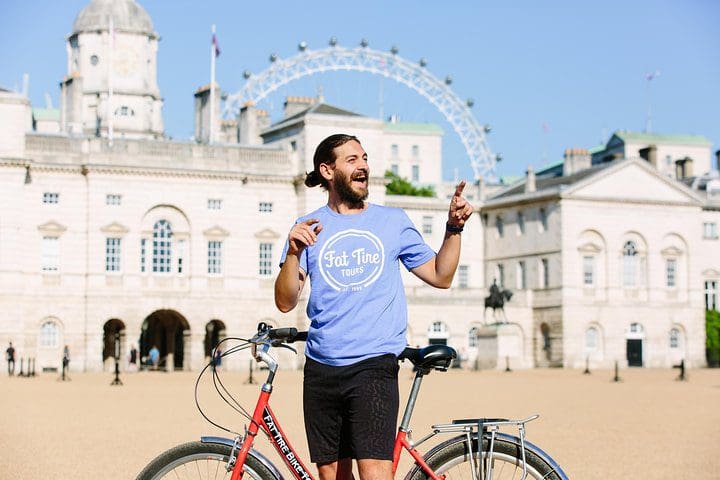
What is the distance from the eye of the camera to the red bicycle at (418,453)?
657cm

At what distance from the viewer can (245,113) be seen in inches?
2665

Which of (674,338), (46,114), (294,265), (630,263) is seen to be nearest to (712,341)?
(674,338)

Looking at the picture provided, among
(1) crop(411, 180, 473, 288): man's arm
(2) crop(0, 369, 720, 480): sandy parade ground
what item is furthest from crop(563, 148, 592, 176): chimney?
(1) crop(411, 180, 473, 288): man's arm

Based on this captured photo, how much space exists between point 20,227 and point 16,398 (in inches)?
1131

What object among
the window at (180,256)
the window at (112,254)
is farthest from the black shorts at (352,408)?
the window at (180,256)

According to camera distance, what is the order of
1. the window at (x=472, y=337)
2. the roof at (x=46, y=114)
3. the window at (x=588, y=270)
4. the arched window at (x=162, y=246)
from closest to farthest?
the arched window at (x=162, y=246) → the window at (x=472, y=337) → the window at (x=588, y=270) → the roof at (x=46, y=114)

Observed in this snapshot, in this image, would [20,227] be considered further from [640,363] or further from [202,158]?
[640,363]

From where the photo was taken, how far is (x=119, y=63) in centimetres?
8219

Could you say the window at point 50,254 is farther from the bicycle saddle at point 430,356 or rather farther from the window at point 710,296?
the bicycle saddle at point 430,356

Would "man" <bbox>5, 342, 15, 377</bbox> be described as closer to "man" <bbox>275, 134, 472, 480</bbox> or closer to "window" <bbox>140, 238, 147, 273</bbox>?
"window" <bbox>140, 238, 147, 273</bbox>

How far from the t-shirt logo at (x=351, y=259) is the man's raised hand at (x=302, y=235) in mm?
183

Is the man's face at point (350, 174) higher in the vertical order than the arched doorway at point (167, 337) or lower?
higher

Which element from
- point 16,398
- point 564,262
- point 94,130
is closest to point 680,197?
point 564,262

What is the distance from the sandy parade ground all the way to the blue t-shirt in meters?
7.24
